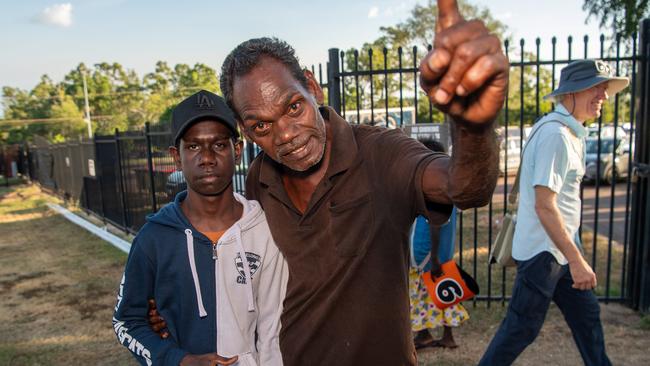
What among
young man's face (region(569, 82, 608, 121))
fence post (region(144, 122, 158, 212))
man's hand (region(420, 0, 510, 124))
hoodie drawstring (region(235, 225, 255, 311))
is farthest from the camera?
fence post (region(144, 122, 158, 212))

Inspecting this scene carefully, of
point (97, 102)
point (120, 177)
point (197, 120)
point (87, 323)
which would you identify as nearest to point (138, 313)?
point (197, 120)

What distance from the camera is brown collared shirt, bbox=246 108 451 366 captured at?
161 cm

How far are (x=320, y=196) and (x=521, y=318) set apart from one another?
2023mm

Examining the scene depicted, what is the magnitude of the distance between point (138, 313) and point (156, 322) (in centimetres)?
8

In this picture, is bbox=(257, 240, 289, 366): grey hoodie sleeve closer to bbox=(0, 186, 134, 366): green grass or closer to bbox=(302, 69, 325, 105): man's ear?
bbox=(302, 69, 325, 105): man's ear

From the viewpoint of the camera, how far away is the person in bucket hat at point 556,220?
2889 mm

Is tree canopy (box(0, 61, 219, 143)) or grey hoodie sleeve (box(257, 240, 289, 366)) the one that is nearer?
grey hoodie sleeve (box(257, 240, 289, 366))

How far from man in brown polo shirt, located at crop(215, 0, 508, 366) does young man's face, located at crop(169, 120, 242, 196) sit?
27 centimetres

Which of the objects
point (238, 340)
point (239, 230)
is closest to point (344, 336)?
point (238, 340)

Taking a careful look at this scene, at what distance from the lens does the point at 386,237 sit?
1635 millimetres

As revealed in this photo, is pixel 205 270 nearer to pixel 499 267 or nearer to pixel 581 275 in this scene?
pixel 581 275

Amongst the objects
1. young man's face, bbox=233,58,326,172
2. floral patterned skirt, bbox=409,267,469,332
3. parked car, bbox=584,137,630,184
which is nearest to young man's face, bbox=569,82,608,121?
floral patterned skirt, bbox=409,267,469,332

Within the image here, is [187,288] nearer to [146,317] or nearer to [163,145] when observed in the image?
[146,317]

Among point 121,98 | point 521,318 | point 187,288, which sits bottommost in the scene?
point 521,318
